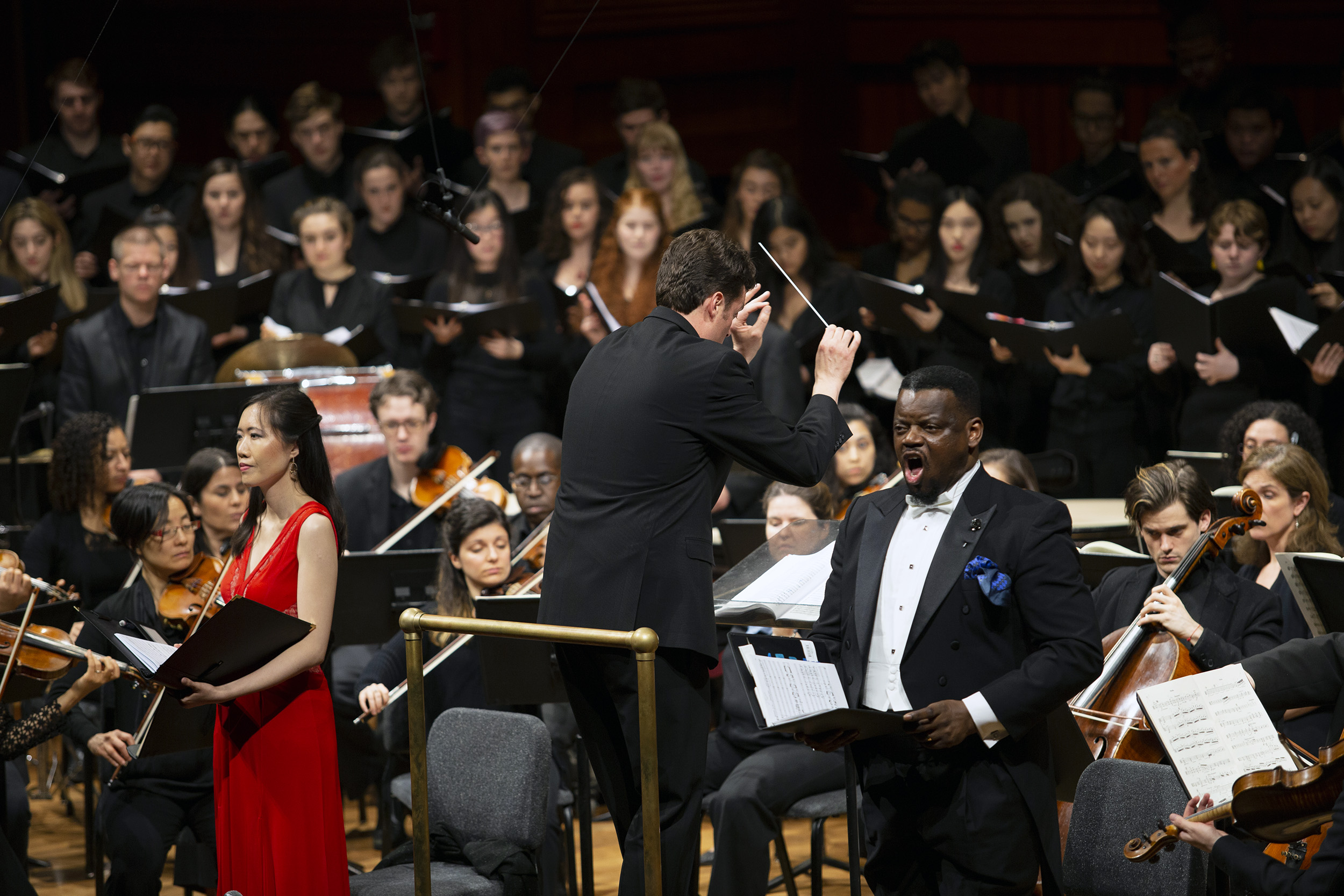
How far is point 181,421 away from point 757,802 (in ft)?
7.86

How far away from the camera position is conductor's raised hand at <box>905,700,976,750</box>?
2424 millimetres

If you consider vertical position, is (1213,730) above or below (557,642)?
below

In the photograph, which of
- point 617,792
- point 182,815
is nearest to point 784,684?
point 617,792

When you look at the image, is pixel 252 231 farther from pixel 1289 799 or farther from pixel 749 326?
pixel 1289 799

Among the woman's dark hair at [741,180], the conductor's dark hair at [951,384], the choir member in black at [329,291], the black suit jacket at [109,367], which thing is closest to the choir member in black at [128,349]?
the black suit jacket at [109,367]

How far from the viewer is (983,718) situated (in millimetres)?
2445

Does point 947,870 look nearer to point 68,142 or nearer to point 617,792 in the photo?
point 617,792

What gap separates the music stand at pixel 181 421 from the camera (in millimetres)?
4816

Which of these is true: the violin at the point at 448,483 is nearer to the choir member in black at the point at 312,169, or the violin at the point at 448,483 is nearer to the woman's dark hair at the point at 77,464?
the woman's dark hair at the point at 77,464

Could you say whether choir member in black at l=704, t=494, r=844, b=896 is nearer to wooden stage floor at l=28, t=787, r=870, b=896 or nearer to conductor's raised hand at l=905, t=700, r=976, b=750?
wooden stage floor at l=28, t=787, r=870, b=896

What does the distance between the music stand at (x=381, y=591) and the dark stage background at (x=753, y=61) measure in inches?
169

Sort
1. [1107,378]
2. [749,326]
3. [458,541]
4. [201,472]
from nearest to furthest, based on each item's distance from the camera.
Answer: [749,326]
[458,541]
[201,472]
[1107,378]

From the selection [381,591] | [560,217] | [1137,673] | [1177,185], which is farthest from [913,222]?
[1137,673]

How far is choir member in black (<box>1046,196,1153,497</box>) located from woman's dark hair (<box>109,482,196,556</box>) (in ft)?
9.87
